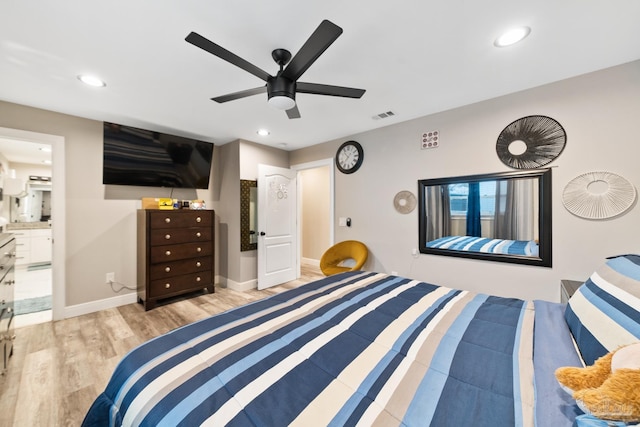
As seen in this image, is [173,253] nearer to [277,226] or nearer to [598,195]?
[277,226]

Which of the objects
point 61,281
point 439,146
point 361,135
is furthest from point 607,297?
point 61,281

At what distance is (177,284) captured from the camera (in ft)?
10.9

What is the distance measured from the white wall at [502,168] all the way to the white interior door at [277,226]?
41.4 inches

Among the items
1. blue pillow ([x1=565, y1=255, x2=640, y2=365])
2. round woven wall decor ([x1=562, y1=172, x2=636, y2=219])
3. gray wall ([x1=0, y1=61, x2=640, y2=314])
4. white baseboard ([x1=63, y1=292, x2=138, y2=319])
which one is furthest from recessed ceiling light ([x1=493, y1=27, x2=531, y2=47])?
white baseboard ([x1=63, y1=292, x2=138, y2=319])

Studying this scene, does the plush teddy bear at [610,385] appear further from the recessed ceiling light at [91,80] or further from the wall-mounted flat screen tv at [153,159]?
the wall-mounted flat screen tv at [153,159]

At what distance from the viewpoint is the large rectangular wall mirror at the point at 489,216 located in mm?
2250

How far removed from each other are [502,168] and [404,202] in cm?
107

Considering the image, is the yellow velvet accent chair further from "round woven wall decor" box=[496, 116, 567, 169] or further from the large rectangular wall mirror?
"round woven wall decor" box=[496, 116, 567, 169]

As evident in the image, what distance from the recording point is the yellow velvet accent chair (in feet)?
11.4

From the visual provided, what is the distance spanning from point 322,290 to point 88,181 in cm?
335

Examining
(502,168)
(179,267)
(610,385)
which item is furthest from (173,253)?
(502,168)

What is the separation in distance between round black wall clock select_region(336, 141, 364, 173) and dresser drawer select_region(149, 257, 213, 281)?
2.52 meters

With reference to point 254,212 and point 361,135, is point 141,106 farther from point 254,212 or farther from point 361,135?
point 361,135

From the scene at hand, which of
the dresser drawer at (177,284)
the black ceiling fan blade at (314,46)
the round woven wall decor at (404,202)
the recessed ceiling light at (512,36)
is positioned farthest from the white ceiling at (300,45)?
the dresser drawer at (177,284)
